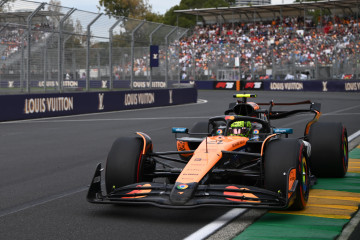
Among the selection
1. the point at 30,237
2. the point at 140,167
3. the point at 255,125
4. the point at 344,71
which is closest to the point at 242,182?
the point at 140,167

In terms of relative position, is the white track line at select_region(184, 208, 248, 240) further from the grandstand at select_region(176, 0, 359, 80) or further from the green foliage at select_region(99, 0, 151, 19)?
the green foliage at select_region(99, 0, 151, 19)

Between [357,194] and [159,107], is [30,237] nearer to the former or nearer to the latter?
[357,194]

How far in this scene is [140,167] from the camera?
19.4 feet

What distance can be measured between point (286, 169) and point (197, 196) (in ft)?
2.81

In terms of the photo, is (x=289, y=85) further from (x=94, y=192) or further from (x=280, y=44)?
(x=94, y=192)

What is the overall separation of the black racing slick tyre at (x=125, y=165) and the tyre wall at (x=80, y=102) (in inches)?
456

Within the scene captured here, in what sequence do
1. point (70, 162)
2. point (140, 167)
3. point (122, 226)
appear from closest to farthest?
point (122, 226), point (140, 167), point (70, 162)

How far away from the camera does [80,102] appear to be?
19984 millimetres

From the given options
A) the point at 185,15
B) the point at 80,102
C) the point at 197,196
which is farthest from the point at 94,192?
the point at 185,15

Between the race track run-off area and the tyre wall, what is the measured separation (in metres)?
11.8

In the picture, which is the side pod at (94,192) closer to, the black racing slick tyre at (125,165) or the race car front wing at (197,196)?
the race car front wing at (197,196)

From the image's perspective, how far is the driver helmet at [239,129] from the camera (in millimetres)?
7023

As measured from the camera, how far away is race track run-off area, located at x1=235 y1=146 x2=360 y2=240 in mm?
4852

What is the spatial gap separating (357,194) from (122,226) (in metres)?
2.80
